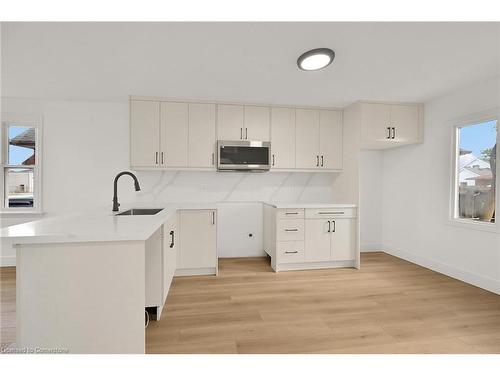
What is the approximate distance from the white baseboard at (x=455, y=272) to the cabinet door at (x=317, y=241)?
1393 millimetres

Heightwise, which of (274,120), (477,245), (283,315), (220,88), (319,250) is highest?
(220,88)

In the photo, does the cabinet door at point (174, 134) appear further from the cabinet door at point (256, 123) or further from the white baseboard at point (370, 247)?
the white baseboard at point (370, 247)

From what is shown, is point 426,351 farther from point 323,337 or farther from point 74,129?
point 74,129

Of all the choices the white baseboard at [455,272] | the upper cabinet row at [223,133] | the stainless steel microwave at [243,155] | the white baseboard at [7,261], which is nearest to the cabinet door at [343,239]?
the upper cabinet row at [223,133]

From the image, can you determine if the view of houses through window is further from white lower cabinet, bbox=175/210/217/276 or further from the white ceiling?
white lower cabinet, bbox=175/210/217/276

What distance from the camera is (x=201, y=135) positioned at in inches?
138

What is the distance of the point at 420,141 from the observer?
359 centimetres

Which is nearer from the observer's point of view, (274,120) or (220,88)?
(220,88)

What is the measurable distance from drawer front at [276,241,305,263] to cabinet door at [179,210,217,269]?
0.88 m

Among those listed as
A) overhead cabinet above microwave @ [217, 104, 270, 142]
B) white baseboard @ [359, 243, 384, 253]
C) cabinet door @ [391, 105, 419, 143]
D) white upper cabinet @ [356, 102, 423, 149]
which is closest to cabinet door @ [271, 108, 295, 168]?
overhead cabinet above microwave @ [217, 104, 270, 142]

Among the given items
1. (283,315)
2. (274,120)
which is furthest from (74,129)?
(283,315)

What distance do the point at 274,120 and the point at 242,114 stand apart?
483 millimetres

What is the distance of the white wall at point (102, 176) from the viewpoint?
3.53m

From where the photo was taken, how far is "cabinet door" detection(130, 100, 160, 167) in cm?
335
